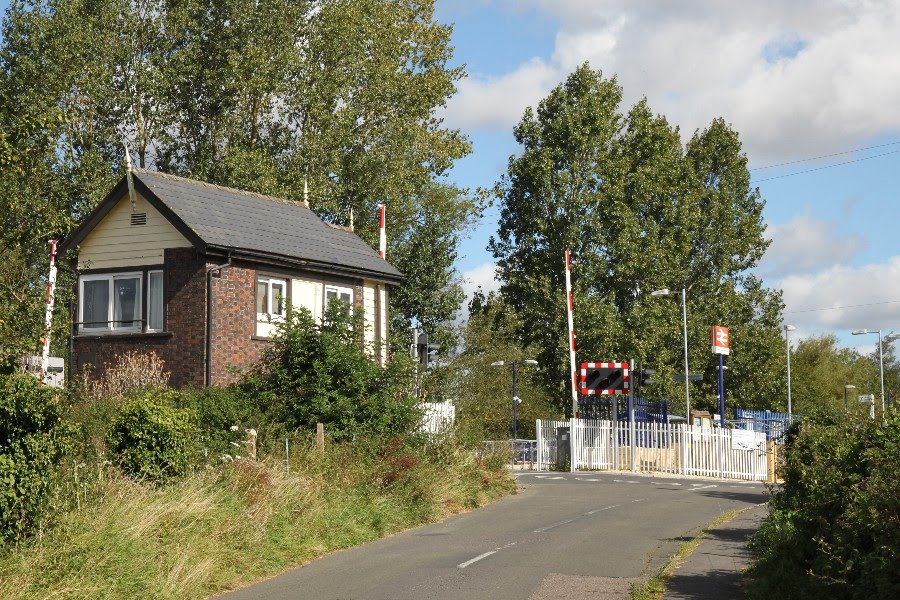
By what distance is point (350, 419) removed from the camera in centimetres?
2353

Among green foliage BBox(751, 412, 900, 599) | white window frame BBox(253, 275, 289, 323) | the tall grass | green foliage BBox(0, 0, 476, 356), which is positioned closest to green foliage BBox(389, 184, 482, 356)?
green foliage BBox(0, 0, 476, 356)

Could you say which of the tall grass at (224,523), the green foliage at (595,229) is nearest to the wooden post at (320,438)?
the tall grass at (224,523)

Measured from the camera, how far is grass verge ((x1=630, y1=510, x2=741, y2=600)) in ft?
40.8

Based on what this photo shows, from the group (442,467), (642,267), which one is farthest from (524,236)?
(442,467)

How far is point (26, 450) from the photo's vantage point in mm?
11523

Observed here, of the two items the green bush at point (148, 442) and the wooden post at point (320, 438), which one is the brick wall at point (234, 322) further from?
the green bush at point (148, 442)

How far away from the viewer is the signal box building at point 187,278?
27.8m

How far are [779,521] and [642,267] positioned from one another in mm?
32534

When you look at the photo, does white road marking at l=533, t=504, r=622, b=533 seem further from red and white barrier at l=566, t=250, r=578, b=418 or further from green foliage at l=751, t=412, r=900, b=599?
Answer: red and white barrier at l=566, t=250, r=578, b=418

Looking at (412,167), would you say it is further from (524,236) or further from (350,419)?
(350,419)

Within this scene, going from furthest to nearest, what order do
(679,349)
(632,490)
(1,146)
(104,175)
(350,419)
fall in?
(679,349), (104,175), (632,490), (350,419), (1,146)

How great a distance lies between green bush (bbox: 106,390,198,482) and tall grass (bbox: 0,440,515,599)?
464 mm

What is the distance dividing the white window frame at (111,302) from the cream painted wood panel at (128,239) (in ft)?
0.85

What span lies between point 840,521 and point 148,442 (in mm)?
10418
